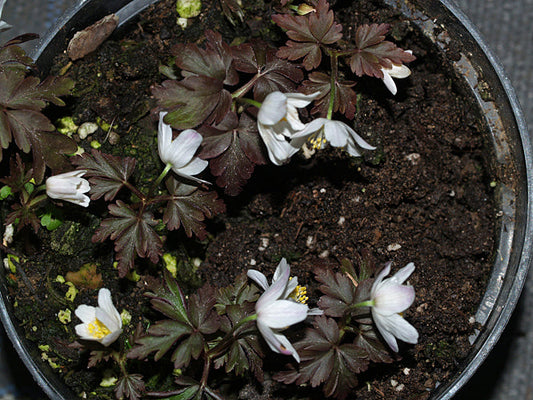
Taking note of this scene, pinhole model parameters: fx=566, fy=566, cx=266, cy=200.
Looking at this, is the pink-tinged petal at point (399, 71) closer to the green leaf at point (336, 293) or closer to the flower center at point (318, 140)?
the flower center at point (318, 140)

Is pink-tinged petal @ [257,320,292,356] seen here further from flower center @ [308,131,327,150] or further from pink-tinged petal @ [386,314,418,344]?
flower center @ [308,131,327,150]

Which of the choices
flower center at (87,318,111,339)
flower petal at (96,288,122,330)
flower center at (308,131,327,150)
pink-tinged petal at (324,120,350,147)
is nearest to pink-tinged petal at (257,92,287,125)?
pink-tinged petal at (324,120,350,147)

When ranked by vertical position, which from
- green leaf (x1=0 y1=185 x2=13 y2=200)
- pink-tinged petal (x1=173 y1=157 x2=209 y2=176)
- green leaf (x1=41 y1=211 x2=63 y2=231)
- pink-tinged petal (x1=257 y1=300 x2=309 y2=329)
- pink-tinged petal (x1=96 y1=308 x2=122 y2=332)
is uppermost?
pink-tinged petal (x1=173 y1=157 x2=209 y2=176)

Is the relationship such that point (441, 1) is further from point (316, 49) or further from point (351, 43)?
point (316, 49)

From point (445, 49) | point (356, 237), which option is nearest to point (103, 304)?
point (356, 237)

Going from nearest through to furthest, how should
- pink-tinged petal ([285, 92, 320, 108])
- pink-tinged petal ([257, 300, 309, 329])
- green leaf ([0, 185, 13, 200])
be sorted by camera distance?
pink-tinged petal ([257, 300, 309, 329]) < pink-tinged petal ([285, 92, 320, 108]) < green leaf ([0, 185, 13, 200])

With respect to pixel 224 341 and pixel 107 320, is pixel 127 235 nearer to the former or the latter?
pixel 107 320
